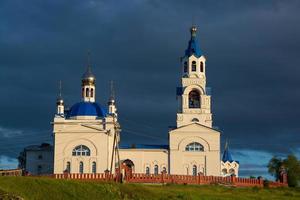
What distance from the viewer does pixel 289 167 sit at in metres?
61.2

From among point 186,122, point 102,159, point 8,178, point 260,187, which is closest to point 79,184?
point 8,178

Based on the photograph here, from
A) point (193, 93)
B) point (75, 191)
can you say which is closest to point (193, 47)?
point (193, 93)

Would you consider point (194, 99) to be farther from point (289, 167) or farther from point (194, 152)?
point (289, 167)

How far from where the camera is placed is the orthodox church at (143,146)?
56.2 metres

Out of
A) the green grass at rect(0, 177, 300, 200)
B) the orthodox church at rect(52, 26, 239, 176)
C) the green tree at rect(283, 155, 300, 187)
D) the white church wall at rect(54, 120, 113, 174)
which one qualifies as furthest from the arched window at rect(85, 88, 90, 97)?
the green grass at rect(0, 177, 300, 200)

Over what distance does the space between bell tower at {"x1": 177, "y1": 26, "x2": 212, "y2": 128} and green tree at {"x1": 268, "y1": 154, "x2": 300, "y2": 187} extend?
8350mm

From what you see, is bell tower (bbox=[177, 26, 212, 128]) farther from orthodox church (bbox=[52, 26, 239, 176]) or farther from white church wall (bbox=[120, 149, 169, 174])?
white church wall (bbox=[120, 149, 169, 174])

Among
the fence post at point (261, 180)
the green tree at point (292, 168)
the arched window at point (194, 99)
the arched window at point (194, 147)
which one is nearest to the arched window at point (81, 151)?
the arched window at point (194, 147)

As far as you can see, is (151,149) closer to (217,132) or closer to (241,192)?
(217,132)

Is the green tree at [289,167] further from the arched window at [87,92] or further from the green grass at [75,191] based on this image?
the green grass at [75,191]

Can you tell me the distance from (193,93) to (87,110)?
30.8ft

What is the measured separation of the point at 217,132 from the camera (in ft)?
188

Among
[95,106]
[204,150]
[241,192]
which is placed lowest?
[241,192]

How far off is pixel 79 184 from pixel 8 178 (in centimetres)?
344
